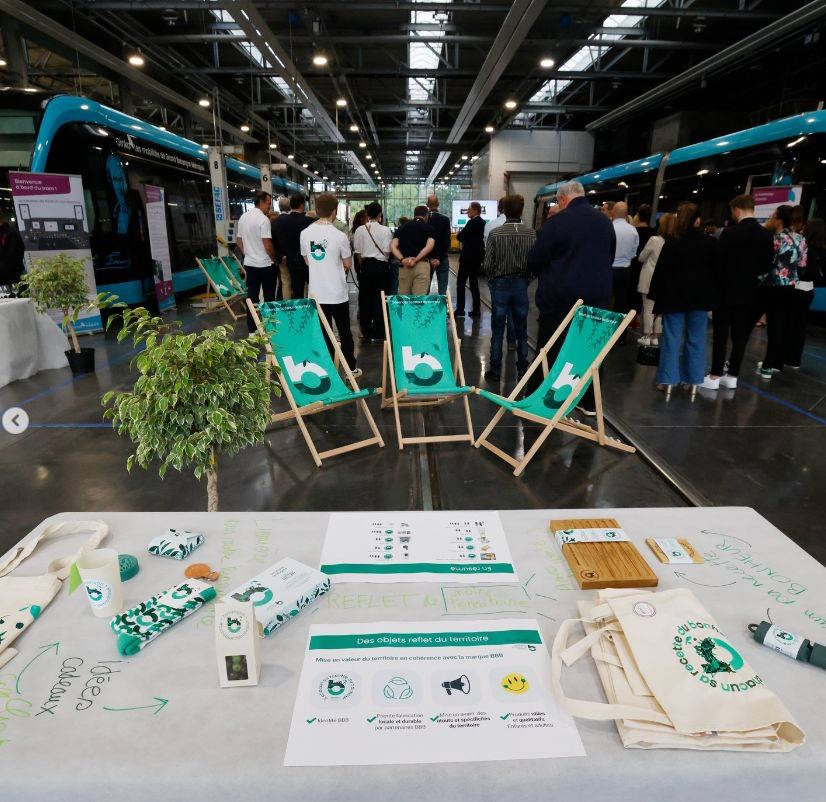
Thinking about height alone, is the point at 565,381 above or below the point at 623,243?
below

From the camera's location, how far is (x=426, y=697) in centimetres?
98

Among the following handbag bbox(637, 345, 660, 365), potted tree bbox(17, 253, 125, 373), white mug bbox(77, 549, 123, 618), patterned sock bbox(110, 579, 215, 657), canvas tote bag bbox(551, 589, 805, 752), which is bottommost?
handbag bbox(637, 345, 660, 365)

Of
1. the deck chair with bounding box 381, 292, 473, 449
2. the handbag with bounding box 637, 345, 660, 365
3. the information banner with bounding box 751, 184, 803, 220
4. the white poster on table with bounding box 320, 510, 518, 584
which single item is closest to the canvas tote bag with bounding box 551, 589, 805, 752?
the white poster on table with bounding box 320, 510, 518, 584

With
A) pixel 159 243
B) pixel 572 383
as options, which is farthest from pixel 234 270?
pixel 572 383

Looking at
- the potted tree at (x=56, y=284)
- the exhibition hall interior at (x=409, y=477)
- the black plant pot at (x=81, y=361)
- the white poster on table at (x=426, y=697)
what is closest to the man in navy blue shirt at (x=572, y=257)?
the exhibition hall interior at (x=409, y=477)

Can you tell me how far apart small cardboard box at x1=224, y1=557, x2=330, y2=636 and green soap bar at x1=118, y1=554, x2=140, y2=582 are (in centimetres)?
29

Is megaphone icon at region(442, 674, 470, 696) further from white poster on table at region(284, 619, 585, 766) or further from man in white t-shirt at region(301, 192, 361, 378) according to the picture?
man in white t-shirt at region(301, 192, 361, 378)

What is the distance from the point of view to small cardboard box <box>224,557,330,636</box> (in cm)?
114

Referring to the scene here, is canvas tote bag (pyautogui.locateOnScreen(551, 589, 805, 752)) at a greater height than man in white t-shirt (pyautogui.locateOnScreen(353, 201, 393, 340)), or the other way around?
man in white t-shirt (pyautogui.locateOnScreen(353, 201, 393, 340))

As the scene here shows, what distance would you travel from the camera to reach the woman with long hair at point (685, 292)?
14.5ft

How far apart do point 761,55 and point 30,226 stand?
11.8 m

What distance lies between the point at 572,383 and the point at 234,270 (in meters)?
8.71

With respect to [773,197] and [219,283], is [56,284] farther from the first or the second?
[773,197]

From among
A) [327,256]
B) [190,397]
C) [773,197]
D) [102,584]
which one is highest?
[773,197]
